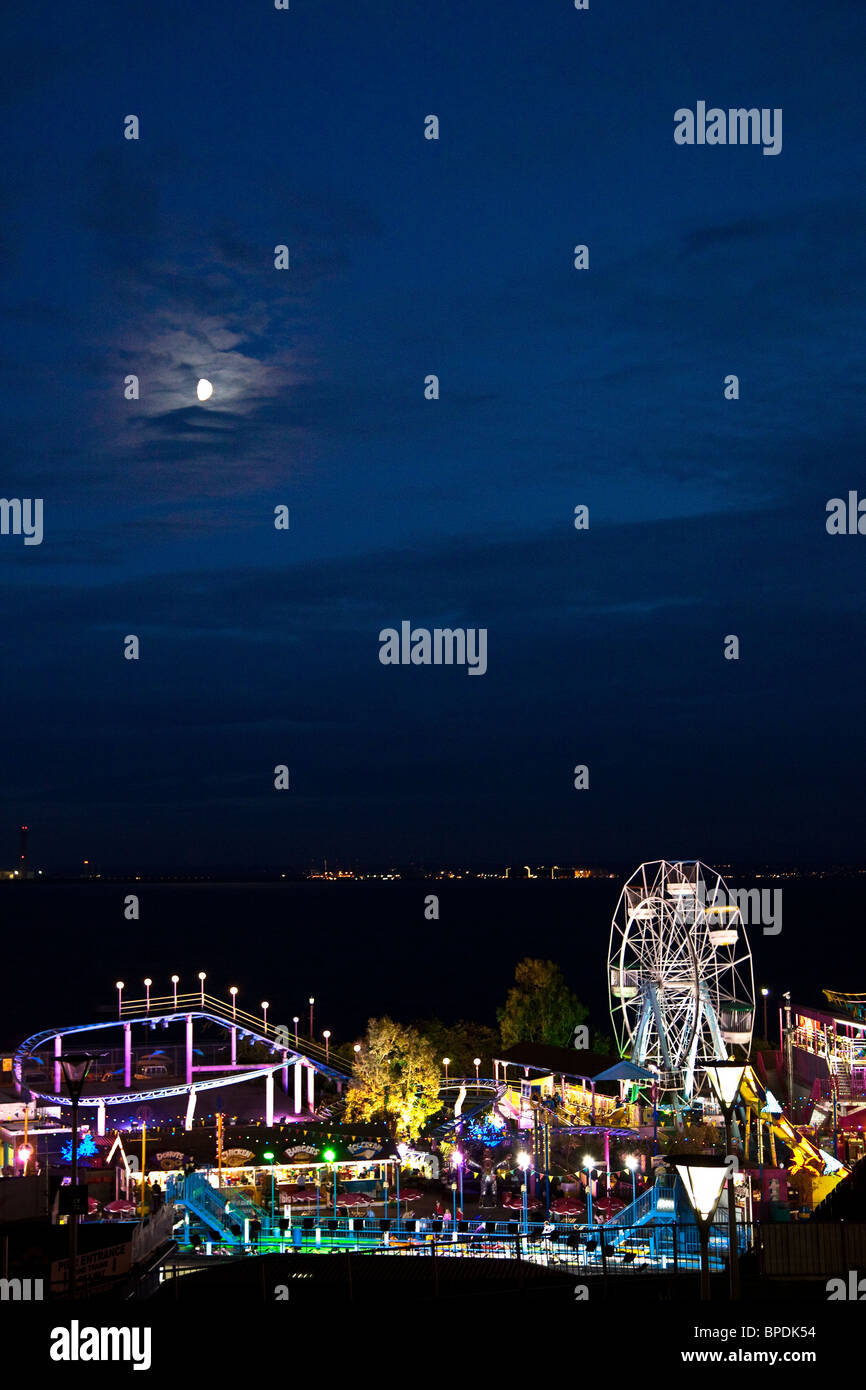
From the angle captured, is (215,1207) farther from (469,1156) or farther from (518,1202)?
(469,1156)

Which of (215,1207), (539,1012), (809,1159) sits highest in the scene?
(539,1012)

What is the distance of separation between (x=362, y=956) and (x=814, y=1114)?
439 ft

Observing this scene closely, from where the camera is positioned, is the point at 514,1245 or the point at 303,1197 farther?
the point at 303,1197

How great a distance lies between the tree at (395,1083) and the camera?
3903cm

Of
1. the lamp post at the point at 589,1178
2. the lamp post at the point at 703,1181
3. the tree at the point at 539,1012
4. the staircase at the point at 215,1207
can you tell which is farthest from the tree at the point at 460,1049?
the lamp post at the point at 703,1181

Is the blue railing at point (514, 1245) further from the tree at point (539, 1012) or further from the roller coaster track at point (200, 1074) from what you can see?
the tree at point (539, 1012)

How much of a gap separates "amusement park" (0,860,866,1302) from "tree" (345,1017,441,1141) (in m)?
0.07

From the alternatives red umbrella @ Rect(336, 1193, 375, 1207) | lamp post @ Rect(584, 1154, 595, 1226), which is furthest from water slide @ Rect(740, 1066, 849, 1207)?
red umbrella @ Rect(336, 1193, 375, 1207)

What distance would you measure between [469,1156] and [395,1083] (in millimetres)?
4271

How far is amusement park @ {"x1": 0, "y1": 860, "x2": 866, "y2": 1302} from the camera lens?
14.4 m

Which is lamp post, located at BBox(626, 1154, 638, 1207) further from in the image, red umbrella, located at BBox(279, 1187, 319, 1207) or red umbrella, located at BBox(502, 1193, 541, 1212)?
red umbrella, located at BBox(279, 1187, 319, 1207)

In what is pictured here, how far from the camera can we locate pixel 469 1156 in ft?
117

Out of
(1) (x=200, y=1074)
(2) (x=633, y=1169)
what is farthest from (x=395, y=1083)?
(1) (x=200, y=1074)
